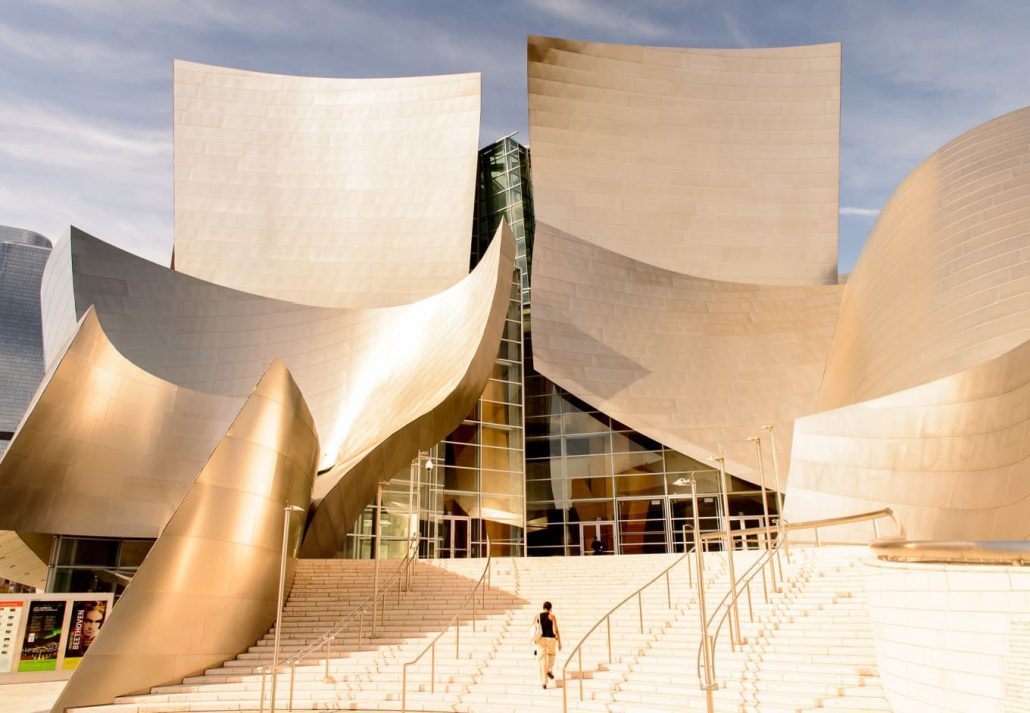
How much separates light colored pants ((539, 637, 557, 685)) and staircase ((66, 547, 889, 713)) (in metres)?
0.22

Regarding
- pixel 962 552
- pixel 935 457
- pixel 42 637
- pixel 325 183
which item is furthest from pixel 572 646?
pixel 325 183

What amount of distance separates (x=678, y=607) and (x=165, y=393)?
430 inches

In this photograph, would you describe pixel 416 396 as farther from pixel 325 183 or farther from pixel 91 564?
pixel 325 183

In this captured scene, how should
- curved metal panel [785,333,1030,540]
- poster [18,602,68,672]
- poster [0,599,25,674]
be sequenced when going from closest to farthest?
1. curved metal panel [785,333,1030,540]
2. poster [0,599,25,674]
3. poster [18,602,68,672]

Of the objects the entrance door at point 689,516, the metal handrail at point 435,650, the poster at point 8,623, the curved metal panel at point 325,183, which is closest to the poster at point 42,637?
the poster at point 8,623

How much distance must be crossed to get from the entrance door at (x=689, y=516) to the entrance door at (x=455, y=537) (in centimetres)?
586

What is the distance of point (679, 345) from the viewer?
22.7 meters

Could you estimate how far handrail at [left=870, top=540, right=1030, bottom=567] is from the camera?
489 centimetres

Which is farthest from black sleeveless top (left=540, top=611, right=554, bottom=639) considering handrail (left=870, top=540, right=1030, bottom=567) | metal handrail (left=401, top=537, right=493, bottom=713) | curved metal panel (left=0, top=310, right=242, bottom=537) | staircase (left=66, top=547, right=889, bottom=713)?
curved metal panel (left=0, top=310, right=242, bottom=537)

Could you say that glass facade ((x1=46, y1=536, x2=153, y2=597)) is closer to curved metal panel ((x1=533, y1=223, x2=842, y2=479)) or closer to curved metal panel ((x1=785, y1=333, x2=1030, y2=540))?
curved metal panel ((x1=533, y1=223, x2=842, y2=479))

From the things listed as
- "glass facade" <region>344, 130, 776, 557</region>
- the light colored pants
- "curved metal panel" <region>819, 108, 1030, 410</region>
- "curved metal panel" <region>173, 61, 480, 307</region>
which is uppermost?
"curved metal panel" <region>173, 61, 480, 307</region>

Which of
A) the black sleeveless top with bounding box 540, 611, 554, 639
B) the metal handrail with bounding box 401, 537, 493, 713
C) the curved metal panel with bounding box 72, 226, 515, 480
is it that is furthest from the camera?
the curved metal panel with bounding box 72, 226, 515, 480

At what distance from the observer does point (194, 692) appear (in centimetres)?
1020

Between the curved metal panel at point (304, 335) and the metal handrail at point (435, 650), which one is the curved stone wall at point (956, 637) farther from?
the curved metal panel at point (304, 335)
